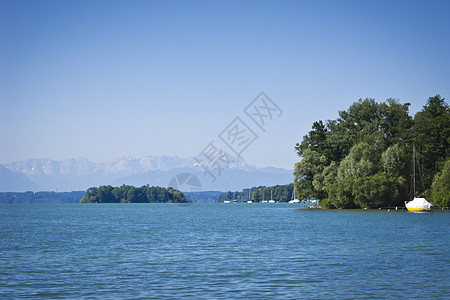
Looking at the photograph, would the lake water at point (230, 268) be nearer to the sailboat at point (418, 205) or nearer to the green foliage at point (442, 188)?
the sailboat at point (418, 205)

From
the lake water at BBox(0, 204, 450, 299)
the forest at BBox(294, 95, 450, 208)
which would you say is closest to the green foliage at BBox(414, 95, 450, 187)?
the forest at BBox(294, 95, 450, 208)

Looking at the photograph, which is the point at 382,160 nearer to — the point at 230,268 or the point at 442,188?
the point at 442,188

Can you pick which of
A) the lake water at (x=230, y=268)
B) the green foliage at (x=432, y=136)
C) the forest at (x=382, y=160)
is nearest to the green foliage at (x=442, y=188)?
the forest at (x=382, y=160)

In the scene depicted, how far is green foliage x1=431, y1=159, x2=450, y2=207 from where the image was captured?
286 ft

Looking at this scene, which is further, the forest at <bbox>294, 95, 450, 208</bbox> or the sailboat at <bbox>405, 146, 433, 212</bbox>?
the forest at <bbox>294, 95, 450, 208</bbox>

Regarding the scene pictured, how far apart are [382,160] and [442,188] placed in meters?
11.8

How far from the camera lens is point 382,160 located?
95.8m

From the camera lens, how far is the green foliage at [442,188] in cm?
8706

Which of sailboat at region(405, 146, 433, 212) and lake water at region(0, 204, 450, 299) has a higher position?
sailboat at region(405, 146, 433, 212)

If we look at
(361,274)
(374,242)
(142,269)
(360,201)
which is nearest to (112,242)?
(142,269)

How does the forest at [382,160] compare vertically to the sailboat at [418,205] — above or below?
above

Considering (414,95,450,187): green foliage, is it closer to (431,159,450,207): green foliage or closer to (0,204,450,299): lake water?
(431,159,450,207): green foliage

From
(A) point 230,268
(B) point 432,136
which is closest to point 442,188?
(B) point 432,136

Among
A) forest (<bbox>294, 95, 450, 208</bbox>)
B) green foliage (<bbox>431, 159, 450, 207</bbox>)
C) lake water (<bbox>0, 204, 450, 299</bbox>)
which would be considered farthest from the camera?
forest (<bbox>294, 95, 450, 208</bbox>)
